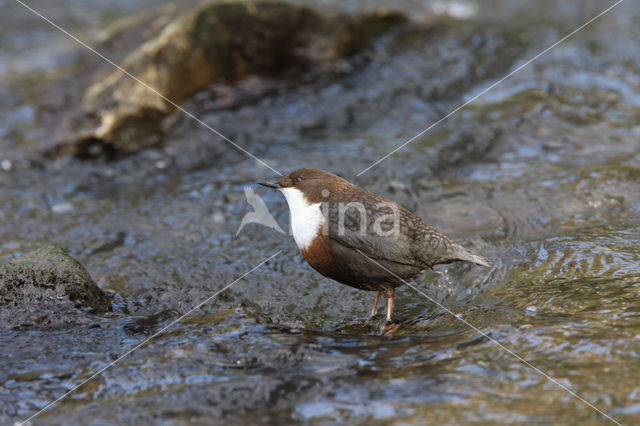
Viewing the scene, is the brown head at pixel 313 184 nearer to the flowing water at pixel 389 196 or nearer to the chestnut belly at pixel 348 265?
the chestnut belly at pixel 348 265

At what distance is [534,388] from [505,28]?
765 centimetres

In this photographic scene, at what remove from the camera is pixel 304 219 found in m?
4.07

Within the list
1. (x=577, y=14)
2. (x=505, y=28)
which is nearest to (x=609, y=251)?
(x=505, y=28)

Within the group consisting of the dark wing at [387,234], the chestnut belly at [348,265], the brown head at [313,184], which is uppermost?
the brown head at [313,184]

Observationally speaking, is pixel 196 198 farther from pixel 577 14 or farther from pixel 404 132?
pixel 577 14

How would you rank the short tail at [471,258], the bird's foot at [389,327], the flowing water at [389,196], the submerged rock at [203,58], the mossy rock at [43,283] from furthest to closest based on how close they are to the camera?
the submerged rock at [203,58] → the short tail at [471,258] → the mossy rock at [43,283] → the bird's foot at [389,327] → the flowing water at [389,196]

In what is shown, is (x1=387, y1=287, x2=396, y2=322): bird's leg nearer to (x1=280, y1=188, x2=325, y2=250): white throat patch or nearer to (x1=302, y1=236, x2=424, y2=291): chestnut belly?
(x1=302, y1=236, x2=424, y2=291): chestnut belly

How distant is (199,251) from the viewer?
5133mm

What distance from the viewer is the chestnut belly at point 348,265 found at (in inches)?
154

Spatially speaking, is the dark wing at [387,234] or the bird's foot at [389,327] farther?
the dark wing at [387,234]

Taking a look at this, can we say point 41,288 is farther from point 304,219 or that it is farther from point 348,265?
point 348,265

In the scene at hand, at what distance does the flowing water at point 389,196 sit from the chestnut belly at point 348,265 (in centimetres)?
29

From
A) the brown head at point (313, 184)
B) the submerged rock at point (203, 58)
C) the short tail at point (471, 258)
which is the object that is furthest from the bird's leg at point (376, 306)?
the submerged rock at point (203, 58)

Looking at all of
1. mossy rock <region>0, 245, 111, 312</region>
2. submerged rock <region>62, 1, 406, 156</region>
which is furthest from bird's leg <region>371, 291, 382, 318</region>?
submerged rock <region>62, 1, 406, 156</region>
